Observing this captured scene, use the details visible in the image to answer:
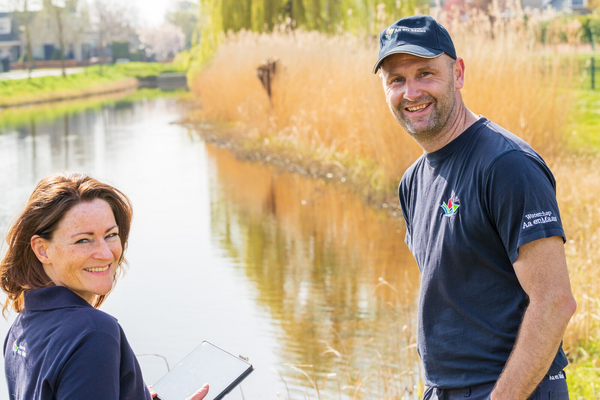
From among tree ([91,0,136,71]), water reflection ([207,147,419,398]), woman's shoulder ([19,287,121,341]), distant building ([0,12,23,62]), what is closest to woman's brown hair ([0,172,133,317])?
woman's shoulder ([19,287,121,341])

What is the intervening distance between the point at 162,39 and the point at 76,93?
41.6 m

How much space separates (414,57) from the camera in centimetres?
202

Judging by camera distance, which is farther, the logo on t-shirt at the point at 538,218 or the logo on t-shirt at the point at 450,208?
the logo on t-shirt at the point at 450,208

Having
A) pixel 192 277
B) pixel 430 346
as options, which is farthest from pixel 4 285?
pixel 192 277

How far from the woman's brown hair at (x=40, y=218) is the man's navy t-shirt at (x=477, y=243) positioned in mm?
955

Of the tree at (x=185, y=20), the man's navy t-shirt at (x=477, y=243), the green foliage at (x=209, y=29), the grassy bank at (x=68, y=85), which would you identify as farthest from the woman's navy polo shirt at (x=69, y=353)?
the tree at (x=185, y=20)

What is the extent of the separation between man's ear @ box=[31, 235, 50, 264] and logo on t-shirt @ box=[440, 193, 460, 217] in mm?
1121

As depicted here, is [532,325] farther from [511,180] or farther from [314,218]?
[314,218]

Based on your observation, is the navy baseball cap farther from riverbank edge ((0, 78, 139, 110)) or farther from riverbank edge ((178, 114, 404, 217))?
riverbank edge ((0, 78, 139, 110))

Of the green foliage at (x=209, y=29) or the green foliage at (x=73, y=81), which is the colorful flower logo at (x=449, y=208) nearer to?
the green foliage at (x=209, y=29)

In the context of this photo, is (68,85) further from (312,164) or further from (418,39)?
(418,39)

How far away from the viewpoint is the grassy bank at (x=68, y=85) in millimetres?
29075

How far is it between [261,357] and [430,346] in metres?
3.09

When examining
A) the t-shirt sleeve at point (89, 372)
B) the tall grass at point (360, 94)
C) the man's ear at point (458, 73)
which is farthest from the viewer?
the tall grass at point (360, 94)
